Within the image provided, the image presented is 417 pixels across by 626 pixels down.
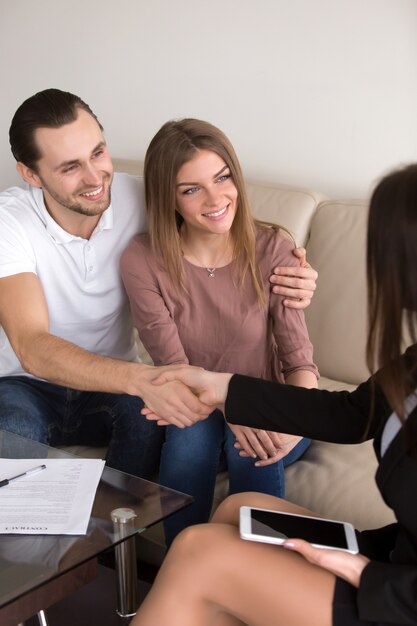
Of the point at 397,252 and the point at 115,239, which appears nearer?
the point at 397,252

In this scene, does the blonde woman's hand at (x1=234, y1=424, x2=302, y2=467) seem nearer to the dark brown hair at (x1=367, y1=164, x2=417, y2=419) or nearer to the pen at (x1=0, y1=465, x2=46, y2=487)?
the pen at (x1=0, y1=465, x2=46, y2=487)

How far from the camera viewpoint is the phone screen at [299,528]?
1229mm

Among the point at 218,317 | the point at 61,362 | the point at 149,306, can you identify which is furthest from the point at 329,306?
the point at 61,362

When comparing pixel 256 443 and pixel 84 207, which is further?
pixel 84 207

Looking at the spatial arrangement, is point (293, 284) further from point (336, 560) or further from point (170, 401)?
point (336, 560)

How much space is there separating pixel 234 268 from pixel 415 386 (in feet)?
2.51

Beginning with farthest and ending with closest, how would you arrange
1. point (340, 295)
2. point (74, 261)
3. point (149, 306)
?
point (340, 295) < point (74, 261) < point (149, 306)

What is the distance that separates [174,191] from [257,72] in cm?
92

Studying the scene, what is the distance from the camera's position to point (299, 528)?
1268mm

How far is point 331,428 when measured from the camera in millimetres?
1398

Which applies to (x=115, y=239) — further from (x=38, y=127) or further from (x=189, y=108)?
(x=189, y=108)

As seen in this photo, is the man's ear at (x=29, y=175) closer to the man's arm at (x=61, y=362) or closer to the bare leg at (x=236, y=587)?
the man's arm at (x=61, y=362)

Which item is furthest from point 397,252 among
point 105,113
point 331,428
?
point 105,113

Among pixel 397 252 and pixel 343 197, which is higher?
pixel 397 252
